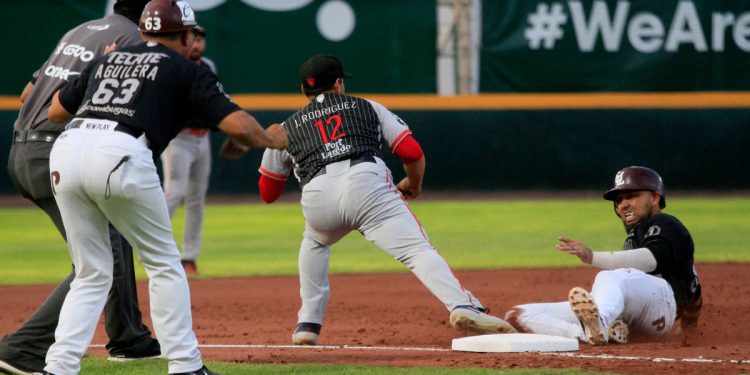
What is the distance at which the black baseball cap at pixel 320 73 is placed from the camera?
626 cm

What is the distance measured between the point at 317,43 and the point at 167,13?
13203 millimetres

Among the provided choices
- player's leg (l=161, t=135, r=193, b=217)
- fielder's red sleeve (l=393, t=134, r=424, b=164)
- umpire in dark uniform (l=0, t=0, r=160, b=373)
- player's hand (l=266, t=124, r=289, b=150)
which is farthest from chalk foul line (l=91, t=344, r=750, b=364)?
player's leg (l=161, t=135, r=193, b=217)

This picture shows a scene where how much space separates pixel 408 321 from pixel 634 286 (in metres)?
1.86

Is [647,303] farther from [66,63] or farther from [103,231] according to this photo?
[66,63]

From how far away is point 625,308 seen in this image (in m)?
6.07

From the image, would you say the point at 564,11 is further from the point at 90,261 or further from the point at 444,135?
the point at 90,261

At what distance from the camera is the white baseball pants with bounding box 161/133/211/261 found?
978 centimetres

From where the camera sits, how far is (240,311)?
318 inches

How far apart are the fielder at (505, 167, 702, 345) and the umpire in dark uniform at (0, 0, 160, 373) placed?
2.07 meters

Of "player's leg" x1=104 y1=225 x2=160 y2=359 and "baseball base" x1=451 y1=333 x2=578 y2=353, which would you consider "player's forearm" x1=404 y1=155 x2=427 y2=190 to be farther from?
"player's leg" x1=104 y1=225 x2=160 y2=359

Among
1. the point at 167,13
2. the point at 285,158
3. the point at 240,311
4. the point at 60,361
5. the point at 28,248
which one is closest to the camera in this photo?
the point at 60,361

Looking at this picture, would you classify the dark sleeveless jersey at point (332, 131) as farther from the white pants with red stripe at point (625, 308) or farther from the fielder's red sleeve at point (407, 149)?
the white pants with red stripe at point (625, 308)

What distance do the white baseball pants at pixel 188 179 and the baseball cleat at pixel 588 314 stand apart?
4.70m

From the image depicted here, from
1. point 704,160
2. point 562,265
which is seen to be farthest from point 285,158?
point 704,160
